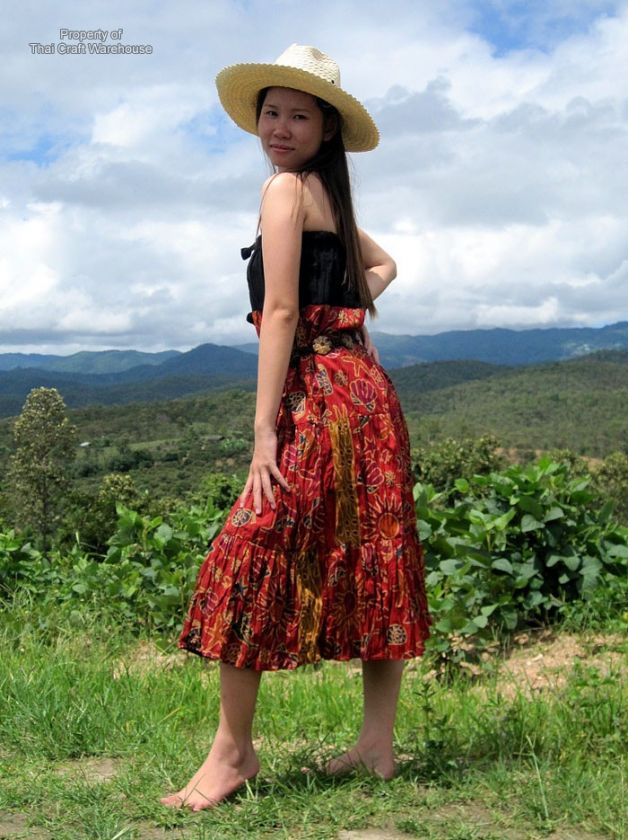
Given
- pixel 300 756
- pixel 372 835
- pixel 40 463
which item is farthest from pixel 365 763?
pixel 40 463

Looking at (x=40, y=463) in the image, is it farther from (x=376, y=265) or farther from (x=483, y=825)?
(x=483, y=825)

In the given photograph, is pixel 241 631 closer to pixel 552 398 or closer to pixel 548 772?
pixel 548 772

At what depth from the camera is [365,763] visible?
242 cm

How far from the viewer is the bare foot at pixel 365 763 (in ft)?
7.89

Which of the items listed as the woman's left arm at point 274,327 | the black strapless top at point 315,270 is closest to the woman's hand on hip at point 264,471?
the woman's left arm at point 274,327

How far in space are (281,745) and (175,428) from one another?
2573 inches

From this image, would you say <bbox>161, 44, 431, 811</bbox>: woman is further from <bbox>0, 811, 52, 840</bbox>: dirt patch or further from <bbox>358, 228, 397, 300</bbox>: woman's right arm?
<bbox>0, 811, 52, 840</bbox>: dirt patch

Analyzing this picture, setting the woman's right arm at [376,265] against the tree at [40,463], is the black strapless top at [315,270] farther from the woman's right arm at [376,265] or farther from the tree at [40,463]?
the tree at [40,463]

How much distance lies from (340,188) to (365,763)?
1.52 metres

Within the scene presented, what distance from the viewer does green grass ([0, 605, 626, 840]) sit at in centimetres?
214

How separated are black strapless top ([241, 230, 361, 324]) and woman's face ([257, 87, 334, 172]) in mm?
211

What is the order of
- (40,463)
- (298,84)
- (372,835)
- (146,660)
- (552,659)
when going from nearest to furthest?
(372,835), (298,84), (552,659), (146,660), (40,463)

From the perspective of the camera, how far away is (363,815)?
216 cm

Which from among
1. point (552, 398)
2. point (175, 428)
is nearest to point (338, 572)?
point (175, 428)
